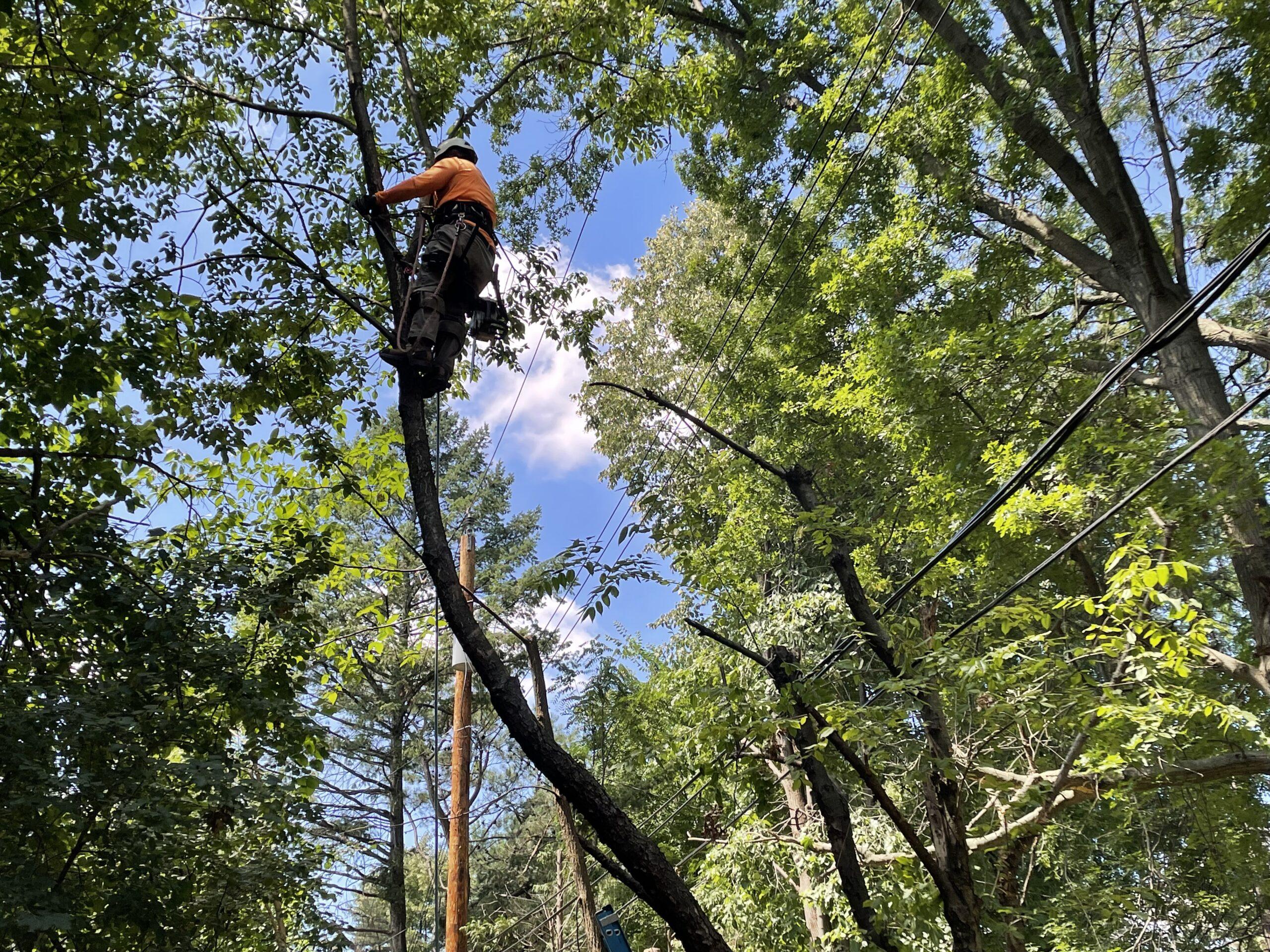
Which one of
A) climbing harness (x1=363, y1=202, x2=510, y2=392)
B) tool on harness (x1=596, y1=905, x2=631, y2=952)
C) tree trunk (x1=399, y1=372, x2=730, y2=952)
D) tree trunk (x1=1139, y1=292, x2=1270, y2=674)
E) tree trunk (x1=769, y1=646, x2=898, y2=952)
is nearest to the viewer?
tree trunk (x1=399, y1=372, x2=730, y2=952)

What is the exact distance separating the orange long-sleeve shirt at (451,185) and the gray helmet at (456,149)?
0.50 ft

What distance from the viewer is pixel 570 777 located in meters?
2.93

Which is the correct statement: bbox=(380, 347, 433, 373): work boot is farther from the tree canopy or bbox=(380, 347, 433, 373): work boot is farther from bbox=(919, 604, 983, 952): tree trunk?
bbox=(919, 604, 983, 952): tree trunk

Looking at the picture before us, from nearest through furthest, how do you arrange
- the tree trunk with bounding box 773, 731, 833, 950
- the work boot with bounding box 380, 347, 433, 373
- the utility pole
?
the work boot with bounding box 380, 347, 433, 373, the utility pole, the tree trunk with bounding box 773, 731, 833, 950

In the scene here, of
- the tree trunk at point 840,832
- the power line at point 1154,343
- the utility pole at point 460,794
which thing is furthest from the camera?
the utility pole at point 460,794

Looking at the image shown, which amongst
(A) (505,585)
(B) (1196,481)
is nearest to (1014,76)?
(B) (1196,481)

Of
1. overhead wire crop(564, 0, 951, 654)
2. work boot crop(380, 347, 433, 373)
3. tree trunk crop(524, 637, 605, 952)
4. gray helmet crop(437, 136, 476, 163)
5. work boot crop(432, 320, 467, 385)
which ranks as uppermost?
overhead wire crop(564, 0, 951, 654)

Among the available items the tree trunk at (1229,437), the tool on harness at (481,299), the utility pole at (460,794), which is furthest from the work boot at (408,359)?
the tree trunk at (1229,437)

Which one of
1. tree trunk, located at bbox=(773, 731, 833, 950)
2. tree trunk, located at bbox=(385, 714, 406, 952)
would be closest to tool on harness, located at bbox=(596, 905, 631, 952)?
tree trunk, located at bbox=(773, 731, 833, 950)

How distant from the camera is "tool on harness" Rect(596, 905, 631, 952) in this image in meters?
4.64

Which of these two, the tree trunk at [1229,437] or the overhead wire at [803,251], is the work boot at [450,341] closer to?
the overhead wire at [803,251]

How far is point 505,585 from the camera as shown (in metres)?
17.0

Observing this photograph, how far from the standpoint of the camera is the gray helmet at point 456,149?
486cm

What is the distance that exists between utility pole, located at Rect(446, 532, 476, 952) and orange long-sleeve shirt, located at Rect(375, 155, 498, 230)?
417 cm
